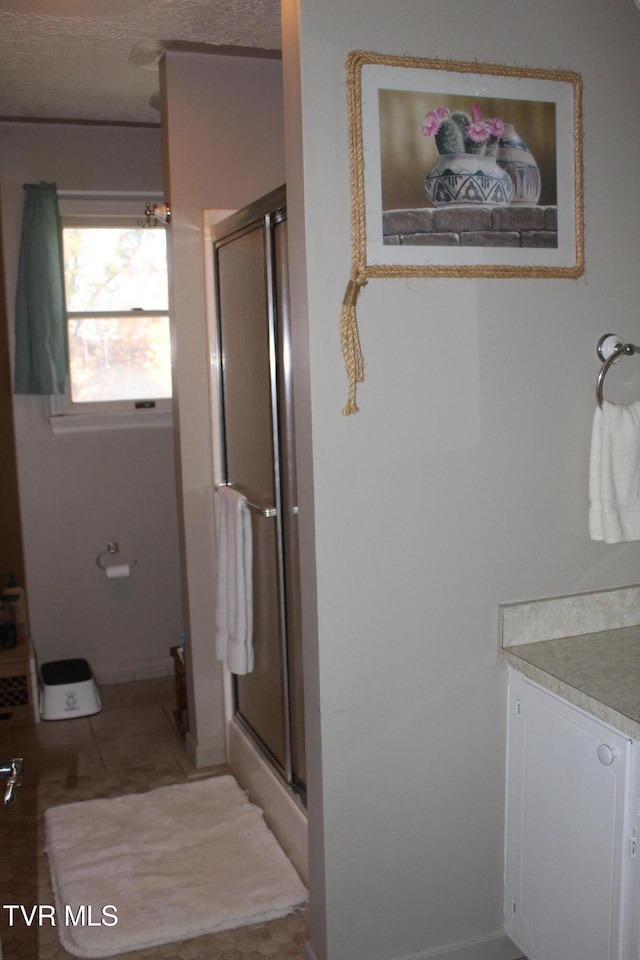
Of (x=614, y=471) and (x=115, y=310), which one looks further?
(x=115, y=310)

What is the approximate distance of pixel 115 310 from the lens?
418 cm

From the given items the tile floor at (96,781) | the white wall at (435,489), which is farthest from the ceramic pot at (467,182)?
the tile floor at (96,781)

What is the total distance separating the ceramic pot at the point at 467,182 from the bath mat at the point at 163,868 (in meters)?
1.86

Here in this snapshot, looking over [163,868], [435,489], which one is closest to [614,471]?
[435,489]

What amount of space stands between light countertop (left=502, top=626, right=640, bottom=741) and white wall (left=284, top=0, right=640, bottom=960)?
12 centimetres

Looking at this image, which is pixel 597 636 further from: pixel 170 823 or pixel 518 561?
pixel 170 823

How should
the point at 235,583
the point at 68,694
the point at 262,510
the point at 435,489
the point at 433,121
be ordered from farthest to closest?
1. the point at 68,694
2. the point at 235,583
3. the point at 262,510
4. the point at 435,489
5. the point at 433,121

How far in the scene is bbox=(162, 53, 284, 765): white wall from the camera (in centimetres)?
313

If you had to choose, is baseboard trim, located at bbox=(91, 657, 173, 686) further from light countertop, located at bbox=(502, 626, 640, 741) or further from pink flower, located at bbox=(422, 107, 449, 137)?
pink flower, located at bbox=(422, 107, 449, 137)

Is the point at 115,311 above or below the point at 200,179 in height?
below

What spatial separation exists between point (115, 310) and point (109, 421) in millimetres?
517

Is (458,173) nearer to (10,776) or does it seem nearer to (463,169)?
(463,169)

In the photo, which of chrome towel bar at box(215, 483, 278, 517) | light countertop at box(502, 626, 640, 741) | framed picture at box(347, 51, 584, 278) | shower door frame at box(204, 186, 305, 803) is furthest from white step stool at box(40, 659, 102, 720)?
framed picture at box(347, 51, 584, 278)

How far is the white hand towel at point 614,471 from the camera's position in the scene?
2037 millimetres
